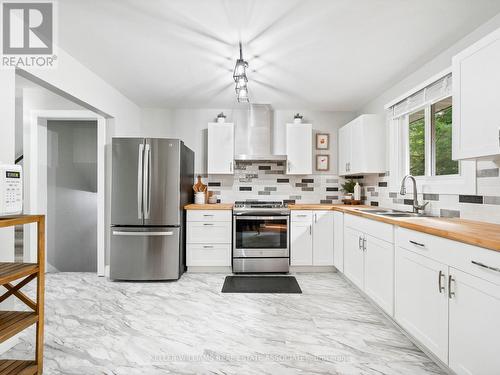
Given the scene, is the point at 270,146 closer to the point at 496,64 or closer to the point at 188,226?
the point at 188,226

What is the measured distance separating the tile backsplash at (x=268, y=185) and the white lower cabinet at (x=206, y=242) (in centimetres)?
78

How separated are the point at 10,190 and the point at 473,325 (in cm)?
258

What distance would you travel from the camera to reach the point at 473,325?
1.44m

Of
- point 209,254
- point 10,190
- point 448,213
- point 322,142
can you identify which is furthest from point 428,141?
point 10,190

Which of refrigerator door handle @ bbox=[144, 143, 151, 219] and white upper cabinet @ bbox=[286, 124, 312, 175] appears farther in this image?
white upper cabinet @ bbox=[286, 124, 312, 175]

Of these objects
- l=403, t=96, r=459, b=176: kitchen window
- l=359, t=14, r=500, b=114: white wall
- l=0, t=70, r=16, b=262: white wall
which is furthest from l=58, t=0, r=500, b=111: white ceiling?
l=0, t=70, r=16, b=262: white wall

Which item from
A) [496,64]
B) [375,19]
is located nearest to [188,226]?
[375,19]

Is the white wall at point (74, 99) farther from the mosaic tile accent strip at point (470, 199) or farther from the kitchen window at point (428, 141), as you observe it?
the mosaic tile accent strip at point (470, 199)

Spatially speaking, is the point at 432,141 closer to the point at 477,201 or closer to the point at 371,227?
the point at 477,201

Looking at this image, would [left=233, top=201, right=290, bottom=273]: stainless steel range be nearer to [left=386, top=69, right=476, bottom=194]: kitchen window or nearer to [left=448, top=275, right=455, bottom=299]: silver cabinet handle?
[left=386, top=69, right=476, bottom=194]: kitchen window

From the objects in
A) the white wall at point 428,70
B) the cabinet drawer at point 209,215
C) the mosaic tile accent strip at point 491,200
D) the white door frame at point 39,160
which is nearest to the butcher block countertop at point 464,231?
the mosaic tile accent strip at point 491,200

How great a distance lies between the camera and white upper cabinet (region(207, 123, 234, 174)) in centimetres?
423

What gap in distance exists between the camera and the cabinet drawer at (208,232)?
3.83 metres

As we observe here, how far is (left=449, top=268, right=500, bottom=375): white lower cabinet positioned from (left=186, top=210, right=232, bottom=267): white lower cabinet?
267 cm
